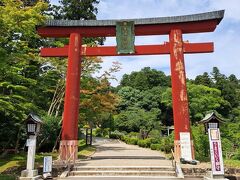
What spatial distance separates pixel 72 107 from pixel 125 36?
17.6ft

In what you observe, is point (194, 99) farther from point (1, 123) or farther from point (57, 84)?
point (1, 123)

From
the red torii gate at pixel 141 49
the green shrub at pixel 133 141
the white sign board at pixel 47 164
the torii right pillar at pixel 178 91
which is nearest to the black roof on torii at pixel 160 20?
the red torii gate at pixel 141 49

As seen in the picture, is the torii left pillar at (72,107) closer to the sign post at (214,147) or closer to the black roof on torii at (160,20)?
the black roof on torii at (160,20)

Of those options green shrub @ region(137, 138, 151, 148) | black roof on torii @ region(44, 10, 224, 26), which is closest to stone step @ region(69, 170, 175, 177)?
black roof on torii @ region(44, 10, 224, 26)

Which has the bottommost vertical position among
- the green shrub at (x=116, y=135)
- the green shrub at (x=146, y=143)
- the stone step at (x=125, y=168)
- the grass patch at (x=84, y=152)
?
the stone step at (x=125, y=168)

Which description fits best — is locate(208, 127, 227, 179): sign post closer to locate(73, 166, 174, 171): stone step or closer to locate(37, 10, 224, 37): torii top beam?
locate(73, 166, 174, 171): stone step

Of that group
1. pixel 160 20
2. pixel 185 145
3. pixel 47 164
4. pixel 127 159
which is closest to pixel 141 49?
pixel 160 20

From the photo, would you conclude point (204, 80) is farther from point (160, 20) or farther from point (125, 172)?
point (125, 172)

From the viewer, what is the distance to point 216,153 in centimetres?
1094

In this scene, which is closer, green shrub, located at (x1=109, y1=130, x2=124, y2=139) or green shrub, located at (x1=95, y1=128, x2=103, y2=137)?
green shrub, located at (x1=109, y1=130, x2=124, y2=139)

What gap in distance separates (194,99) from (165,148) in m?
9.36

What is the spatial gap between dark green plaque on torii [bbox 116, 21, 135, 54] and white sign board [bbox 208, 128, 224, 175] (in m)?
7.63

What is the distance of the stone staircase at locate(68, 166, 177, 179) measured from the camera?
12227mm

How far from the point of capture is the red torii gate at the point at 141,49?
15266mm
